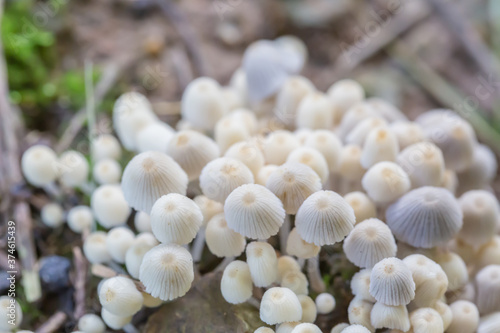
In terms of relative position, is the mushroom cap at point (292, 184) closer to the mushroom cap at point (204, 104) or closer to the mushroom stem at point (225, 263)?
the mushroom stem at point (225, 263)

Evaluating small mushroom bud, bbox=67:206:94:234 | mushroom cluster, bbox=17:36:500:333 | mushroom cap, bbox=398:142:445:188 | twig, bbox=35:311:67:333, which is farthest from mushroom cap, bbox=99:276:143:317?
mushroom cap, bbox=398:142:445:188

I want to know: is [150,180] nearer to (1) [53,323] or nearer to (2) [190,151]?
(2) [190,151]

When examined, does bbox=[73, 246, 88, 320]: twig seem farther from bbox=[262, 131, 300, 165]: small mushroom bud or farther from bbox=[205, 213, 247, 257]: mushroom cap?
bbox=[262, 131, 300, 165]: small mushroom bud

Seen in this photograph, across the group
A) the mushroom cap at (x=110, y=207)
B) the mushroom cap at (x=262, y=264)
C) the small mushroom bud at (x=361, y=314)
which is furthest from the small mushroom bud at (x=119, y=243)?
the small mushroom bud at (x=361, y=314)

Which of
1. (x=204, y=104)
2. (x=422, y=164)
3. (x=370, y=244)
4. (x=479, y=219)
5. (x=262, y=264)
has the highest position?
(x=204, y=104)

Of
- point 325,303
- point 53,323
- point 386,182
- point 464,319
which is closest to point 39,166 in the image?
point 53,323

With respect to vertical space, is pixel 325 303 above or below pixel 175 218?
below
